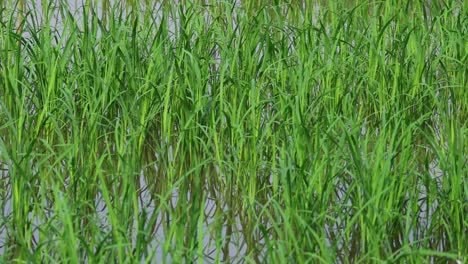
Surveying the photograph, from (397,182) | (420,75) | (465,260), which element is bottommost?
(465,260)

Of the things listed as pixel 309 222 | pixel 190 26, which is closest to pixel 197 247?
pixel 309 222

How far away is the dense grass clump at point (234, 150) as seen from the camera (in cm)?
288

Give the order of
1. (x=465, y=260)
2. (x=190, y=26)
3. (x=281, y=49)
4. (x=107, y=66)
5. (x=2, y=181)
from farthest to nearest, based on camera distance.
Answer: (x=190, y=26), (x=281, y=49), (x=107, y=66), (x=2, y=181), (x=465, y=260)

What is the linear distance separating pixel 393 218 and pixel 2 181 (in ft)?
4.17

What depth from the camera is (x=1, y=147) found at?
318 cm

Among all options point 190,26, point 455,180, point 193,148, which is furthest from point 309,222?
point 190,26

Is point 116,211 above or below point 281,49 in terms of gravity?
below

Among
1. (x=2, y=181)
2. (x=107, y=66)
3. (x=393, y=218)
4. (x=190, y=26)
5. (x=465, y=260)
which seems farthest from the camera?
(x=190, y=26)

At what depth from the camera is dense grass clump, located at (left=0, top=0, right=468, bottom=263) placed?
2.88 m

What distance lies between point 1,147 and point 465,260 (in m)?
1.34

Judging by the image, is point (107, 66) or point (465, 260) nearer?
point (465, 260)

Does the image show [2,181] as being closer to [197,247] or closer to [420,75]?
[197,247]

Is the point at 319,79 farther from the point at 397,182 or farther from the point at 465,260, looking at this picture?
the point at 465,260

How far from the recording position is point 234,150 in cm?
347
